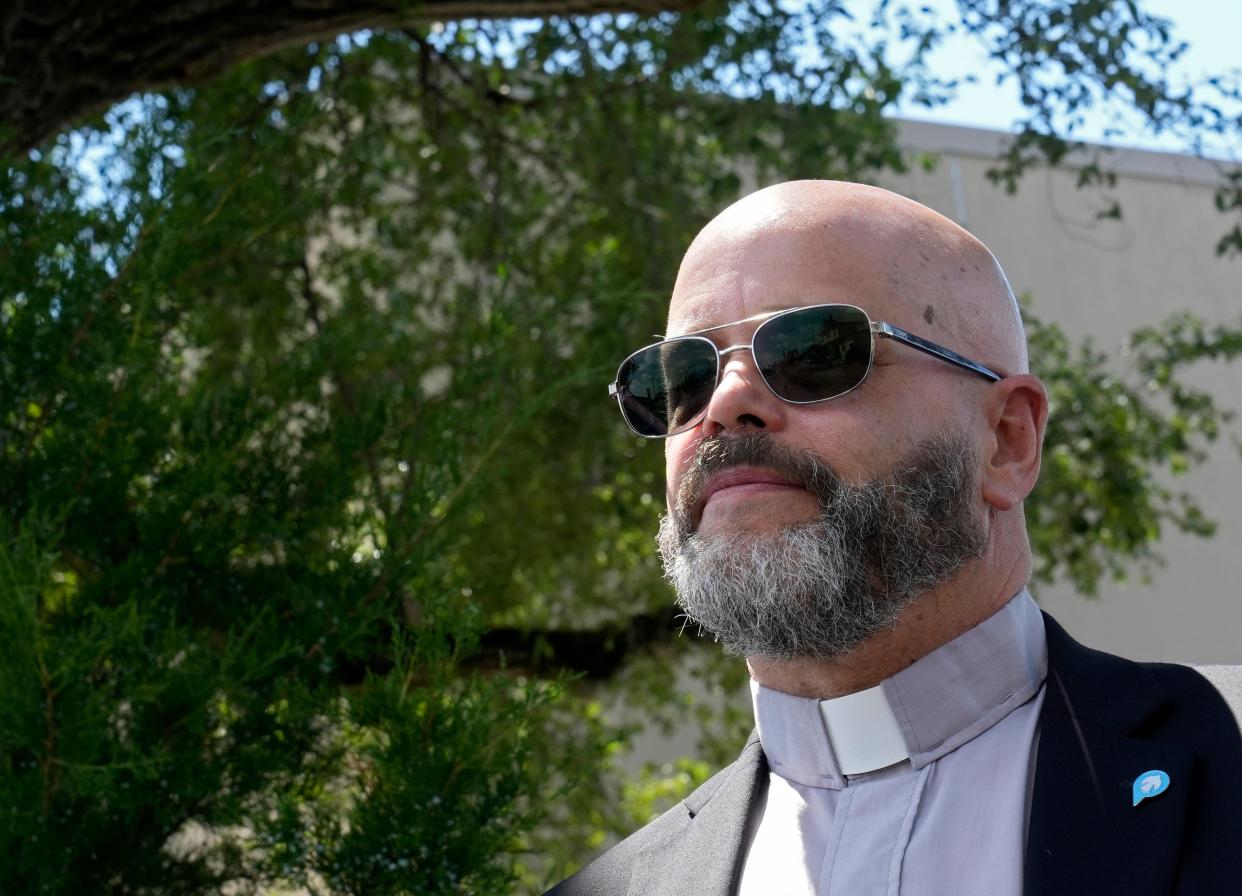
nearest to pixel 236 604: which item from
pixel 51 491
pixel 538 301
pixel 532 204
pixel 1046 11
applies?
pixel 51 491

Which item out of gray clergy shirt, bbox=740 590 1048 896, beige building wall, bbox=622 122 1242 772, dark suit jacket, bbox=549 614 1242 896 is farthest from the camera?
beige building wall, bbox=622 122 1242 772

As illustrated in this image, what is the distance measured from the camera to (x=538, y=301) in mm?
6121

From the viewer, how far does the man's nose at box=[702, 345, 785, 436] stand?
219 cm

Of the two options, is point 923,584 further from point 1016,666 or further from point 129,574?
point 129,574

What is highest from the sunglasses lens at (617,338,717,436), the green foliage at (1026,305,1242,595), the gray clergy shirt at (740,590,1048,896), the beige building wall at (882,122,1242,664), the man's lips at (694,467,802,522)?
the sunglasses lens at (617,338,717,436)

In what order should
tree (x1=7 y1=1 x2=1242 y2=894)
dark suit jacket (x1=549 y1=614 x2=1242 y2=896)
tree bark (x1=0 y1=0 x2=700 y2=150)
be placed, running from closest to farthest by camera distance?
dark suit jacket (x1=549 y1=614 x2=1242 y2=896)
tree (x1=7 y1=1 x2=1242 y2=894)
tree bark (x1=0 y1=0 x2=700 y2=150)

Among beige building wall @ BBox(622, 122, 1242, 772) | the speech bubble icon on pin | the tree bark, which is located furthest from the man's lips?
beige building wall @ BBox(622, 122, 1242, 772)

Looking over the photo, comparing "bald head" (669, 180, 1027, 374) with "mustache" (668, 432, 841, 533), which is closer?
"mustache" (668, 432, 841, 533)

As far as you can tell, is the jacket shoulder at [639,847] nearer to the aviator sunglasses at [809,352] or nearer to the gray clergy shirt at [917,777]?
the gray clergy shirt at [917,777]

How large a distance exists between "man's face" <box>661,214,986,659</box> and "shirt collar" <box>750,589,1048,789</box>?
94 mm

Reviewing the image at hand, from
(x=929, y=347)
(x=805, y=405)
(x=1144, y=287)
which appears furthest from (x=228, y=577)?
(x=1144, y=287)

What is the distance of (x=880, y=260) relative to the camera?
2.29 m

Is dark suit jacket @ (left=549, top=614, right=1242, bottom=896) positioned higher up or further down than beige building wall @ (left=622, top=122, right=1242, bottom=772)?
higher up

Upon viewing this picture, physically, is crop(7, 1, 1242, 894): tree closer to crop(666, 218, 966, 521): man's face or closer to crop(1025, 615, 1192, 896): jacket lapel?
crop(666, 218, 966, 521): man's face
